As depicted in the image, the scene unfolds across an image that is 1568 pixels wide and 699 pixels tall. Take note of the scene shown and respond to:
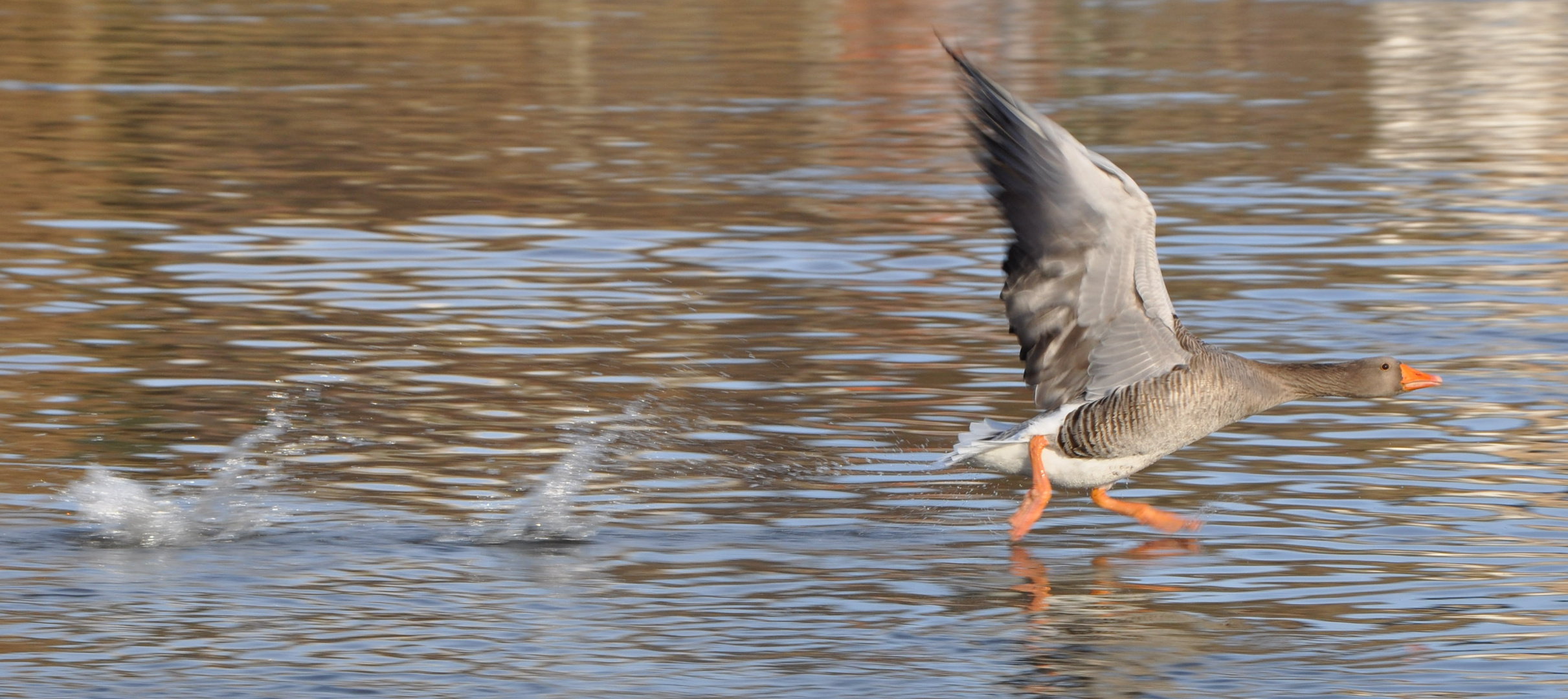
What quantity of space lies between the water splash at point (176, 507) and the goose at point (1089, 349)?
241cm

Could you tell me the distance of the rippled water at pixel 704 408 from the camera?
22.3 feet

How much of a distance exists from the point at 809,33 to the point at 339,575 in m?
24.2

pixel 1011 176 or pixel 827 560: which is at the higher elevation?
pixel 1011 176

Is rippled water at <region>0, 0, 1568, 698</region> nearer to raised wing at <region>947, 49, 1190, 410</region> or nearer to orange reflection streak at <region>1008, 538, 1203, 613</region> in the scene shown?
orange reflection streak at <region>1008, 538, 1203, 613</region>

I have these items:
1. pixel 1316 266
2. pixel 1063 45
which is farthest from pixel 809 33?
pixel 1316 266

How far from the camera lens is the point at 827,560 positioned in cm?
775

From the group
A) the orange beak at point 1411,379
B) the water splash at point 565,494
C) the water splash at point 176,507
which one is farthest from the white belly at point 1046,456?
the water splash at point 176,507

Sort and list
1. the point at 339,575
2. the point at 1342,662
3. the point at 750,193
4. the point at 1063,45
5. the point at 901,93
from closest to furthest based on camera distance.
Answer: the point at 1342,662, the point at 339,575, the point at 750,193, the point at 901,93, the point at 1063,45

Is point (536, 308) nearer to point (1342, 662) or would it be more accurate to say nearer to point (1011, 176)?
point (1011, 176)

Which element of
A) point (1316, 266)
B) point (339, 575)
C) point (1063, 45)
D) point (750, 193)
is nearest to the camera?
point (339, 575)

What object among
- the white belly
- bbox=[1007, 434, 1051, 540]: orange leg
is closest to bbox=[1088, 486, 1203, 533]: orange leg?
the white belly

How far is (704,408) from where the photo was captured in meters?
→ 10.0

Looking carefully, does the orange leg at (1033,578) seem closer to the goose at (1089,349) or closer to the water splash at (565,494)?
the goose at (1089,349)

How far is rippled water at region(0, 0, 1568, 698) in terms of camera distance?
6.80 meters
